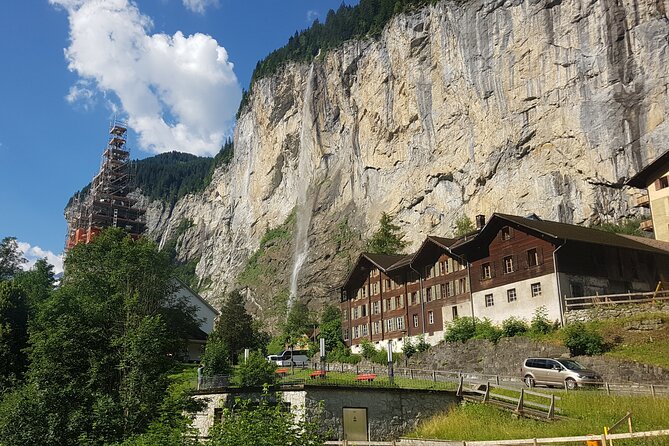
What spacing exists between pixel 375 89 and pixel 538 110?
32713 millimetres

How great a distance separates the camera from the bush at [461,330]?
152 ft

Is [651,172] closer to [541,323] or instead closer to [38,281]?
[541,323]

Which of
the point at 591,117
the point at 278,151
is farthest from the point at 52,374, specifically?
the point at 278,151

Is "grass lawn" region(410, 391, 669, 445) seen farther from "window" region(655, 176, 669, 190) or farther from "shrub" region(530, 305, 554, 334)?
"window" region(655, 176, 669, 190)

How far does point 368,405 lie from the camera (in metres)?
26.7

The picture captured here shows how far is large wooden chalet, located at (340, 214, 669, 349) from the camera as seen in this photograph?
143 feet

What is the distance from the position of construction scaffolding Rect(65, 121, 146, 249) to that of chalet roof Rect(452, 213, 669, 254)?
79.1 metres

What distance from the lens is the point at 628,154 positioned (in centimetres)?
6362

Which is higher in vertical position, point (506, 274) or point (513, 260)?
point (513, 260)

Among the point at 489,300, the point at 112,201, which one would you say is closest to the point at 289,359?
the point at 489,300

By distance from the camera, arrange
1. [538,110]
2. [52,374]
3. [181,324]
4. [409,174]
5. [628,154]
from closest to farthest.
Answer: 1. [52,374]
2. [181,324]
3. [628,154]
4. [538,110]
5. [409,174]

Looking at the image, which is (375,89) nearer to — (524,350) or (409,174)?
(409,174)

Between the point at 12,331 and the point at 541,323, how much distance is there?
34.3m

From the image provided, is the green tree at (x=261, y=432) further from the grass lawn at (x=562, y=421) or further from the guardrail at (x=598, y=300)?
the guardrail at (x=598, y=300)
